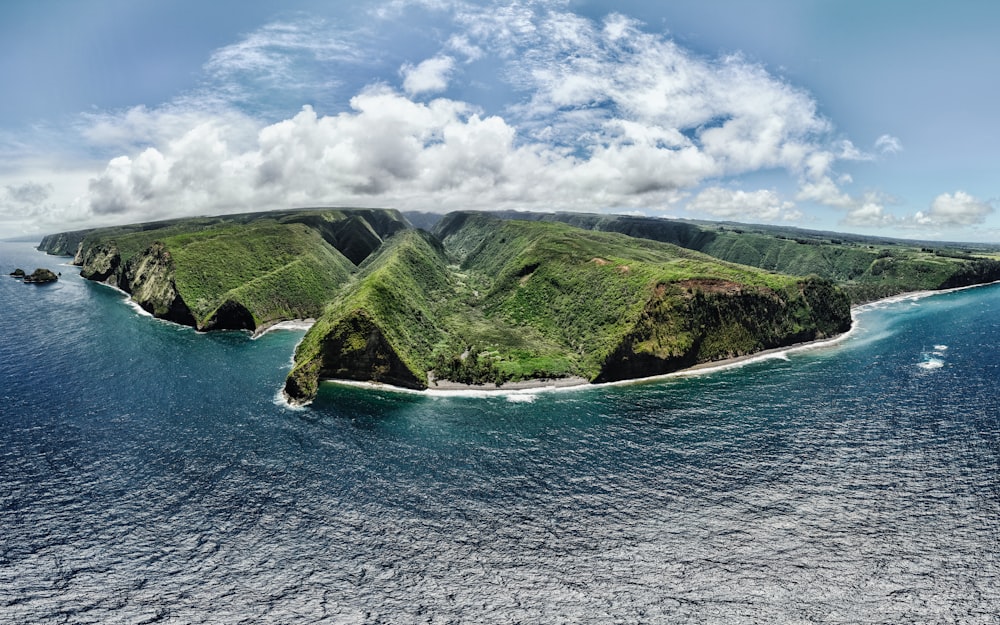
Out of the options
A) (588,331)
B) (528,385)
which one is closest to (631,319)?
(588,331)

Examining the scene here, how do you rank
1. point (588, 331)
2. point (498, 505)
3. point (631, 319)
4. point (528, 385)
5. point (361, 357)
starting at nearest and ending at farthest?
point (498, 505), point (361, 357), point (528, 385), point (631, 319), point (588, 331)

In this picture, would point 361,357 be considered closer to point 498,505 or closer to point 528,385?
point 528,385

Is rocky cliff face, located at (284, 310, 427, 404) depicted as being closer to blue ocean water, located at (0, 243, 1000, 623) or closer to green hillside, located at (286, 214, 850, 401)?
green hillside, located at (286, 214, 850, 401)

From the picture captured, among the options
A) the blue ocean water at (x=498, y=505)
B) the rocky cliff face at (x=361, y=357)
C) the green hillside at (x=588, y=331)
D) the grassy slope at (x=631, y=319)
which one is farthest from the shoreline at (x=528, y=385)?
the blue ocean water at (x=498, y=505)

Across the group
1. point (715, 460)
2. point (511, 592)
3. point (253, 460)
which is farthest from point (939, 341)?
point (253, 460)

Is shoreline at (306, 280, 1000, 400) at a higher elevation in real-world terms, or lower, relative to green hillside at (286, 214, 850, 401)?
lower

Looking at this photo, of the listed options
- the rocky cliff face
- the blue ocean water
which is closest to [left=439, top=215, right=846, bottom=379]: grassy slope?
the blue ocean water

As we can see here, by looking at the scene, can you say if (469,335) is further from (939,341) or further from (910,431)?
(939,341)

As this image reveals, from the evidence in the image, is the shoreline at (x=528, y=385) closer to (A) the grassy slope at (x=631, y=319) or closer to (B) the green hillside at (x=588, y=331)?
(B) the green hillside at (x=588, y=331)

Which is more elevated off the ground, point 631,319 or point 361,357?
point 631,319

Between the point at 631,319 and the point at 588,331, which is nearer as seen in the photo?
the point at 631,319
